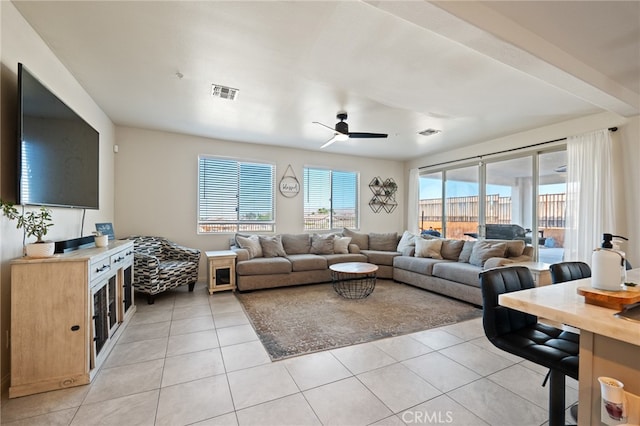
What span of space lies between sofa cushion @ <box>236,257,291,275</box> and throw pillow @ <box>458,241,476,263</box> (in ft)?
9.49

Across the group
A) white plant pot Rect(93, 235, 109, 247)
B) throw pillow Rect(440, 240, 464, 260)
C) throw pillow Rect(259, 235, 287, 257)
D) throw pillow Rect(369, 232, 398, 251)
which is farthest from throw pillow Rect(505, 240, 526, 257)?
white plant pot Rect(93, 235, 109, 247)

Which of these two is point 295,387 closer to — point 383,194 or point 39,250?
point 39,250

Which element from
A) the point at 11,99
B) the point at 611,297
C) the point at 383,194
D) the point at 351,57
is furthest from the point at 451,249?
the point at 11,99

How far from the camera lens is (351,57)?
7.86 ft

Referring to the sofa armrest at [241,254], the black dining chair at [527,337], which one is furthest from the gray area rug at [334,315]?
the black dining chair at [527,337]

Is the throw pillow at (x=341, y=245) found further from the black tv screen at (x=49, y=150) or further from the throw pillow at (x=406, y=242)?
the black tv screen at (x=49, y=150)

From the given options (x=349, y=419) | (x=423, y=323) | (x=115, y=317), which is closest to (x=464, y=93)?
(x=423, y=323)

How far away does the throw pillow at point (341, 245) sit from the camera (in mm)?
5402

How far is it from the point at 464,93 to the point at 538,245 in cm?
298

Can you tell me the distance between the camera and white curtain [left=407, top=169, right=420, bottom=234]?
6.64 metres

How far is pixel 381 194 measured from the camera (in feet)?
22.5

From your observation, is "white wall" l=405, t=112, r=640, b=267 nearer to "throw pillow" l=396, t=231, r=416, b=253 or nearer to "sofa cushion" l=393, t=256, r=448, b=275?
"sofa cushion" l=393, t=256, r=448, b=275

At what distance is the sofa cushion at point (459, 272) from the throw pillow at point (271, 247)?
260cm

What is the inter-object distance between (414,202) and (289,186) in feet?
10.2
